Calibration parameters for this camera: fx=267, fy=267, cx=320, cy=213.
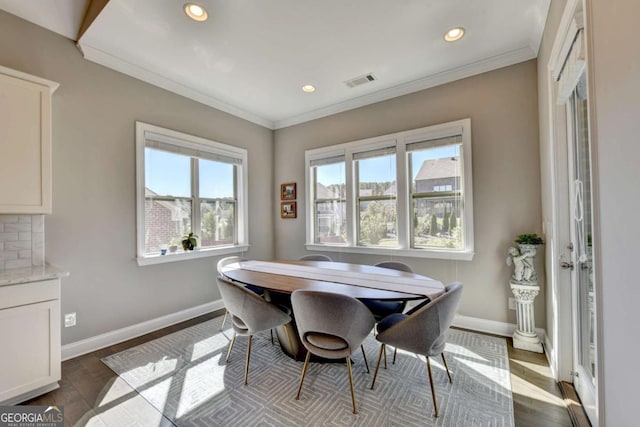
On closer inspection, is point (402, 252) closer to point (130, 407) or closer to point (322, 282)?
point (322, 282)

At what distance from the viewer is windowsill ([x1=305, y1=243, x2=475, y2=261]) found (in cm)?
299

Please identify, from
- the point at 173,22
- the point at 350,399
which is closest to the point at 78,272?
the point at 173,22

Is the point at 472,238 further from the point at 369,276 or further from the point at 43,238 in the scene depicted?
the point at 43,238

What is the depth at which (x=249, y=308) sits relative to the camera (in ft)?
6.47

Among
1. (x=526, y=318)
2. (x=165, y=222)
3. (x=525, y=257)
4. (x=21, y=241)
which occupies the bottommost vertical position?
(x=526, y=318)

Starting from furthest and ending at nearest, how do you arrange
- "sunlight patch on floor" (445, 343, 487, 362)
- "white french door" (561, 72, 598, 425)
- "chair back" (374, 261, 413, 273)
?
1. "chair back" (374, 261, 413, 273)
2. "sunlight patch on floor" (445, 343, 487, 362)
3. "white french door" (561, 72, 598, 425)

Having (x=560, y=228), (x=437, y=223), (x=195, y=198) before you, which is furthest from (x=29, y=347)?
(x=560, y=228)

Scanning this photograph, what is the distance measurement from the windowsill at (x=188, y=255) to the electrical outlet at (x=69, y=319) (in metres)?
0.68

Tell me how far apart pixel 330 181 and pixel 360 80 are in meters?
1.48

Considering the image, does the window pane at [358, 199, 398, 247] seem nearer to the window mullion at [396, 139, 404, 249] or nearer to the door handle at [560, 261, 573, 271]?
the window mullion at [396, 139, 404, 249]

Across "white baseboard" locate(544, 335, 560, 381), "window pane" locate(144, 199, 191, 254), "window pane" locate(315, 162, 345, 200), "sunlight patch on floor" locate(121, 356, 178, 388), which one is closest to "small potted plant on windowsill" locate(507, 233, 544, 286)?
"white baseboard" locate(544, 335, 560, 381)

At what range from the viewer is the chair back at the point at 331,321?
5.27 ft

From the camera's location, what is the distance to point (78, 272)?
251 cm

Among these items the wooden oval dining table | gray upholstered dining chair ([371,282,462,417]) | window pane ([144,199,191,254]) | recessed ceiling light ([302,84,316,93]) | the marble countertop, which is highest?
recessed ceiling light ([302,84,316,93])
